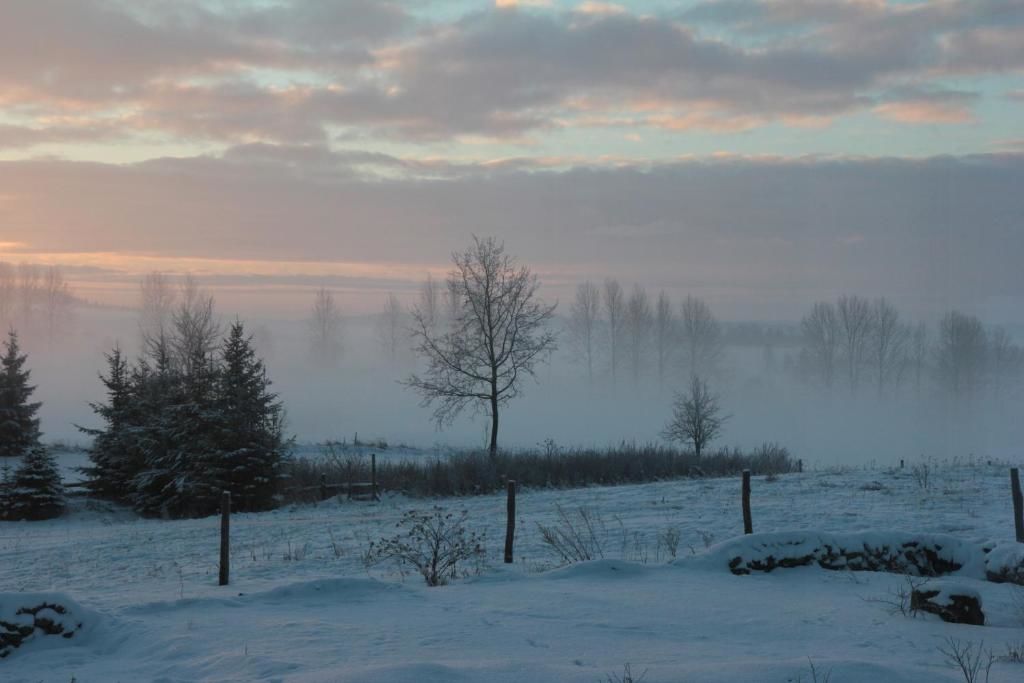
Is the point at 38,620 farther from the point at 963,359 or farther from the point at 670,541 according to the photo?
the point at 963,359

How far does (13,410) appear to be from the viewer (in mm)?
40062

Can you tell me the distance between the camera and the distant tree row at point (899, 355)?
92000 mm

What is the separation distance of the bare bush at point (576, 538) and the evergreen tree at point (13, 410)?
3198 centimetres

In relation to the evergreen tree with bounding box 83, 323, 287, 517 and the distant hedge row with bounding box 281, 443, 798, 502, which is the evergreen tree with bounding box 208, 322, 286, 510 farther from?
the distant hedge row with bounding box 281, 443, 798, 502

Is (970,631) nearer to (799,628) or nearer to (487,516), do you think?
(799,628)

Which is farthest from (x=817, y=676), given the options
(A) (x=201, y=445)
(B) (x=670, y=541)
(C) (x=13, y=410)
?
(C) (x=13, y=410)

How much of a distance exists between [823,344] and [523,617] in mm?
99633

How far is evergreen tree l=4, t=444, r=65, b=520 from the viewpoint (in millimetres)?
27125

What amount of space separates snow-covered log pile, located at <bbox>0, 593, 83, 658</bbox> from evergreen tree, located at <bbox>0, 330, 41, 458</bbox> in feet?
115

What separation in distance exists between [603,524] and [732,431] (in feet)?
236

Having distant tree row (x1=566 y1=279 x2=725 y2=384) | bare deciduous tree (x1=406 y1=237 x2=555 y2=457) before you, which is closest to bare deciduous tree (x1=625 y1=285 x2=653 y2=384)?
distant tree row (x1=566 y1=279 x2=725 y2=384)

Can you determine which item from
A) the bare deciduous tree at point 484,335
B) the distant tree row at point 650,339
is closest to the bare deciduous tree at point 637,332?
the distant tree row at point 650,339

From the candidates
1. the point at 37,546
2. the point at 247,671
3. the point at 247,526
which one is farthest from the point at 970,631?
the point at 37,546

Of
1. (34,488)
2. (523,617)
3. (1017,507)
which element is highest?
(1017,507)
